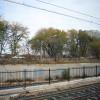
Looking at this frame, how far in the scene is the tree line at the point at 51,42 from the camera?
5916cm

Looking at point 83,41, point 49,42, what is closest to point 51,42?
point 49,42

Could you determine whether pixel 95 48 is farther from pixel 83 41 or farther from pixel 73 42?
pixel 73 42

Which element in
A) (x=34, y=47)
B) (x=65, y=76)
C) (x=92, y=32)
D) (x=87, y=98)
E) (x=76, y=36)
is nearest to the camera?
(x=87, y=98)

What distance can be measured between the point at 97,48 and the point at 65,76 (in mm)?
66278

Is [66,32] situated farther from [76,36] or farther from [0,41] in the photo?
[0,41]

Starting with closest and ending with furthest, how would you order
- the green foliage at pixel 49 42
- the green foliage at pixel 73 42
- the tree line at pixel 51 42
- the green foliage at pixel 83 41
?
1. the tree line at pixel 51 42
2. the green foliage at pixel 49 42
3. the green foliage at pixel 73 42
4. the green foliage at pixel 83 41

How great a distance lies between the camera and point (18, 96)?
46.8 feet

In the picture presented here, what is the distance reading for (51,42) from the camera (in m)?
76.2

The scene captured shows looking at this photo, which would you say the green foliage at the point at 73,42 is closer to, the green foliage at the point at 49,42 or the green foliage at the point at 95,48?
the green foliage at the point at 49,42

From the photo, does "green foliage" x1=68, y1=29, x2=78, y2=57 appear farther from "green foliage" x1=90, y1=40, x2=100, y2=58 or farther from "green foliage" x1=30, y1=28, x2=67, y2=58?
"green foliage" x1=90, y1=40, x2=100, y2=58

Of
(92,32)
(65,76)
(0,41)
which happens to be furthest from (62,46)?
(65,76)

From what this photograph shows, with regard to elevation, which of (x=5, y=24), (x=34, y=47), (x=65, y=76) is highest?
(x=5, y=24)

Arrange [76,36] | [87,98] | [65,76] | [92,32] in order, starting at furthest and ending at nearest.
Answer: [92,32] < [76,36] < [65,76] < [87,98]

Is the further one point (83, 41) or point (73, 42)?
point (83, 41)
